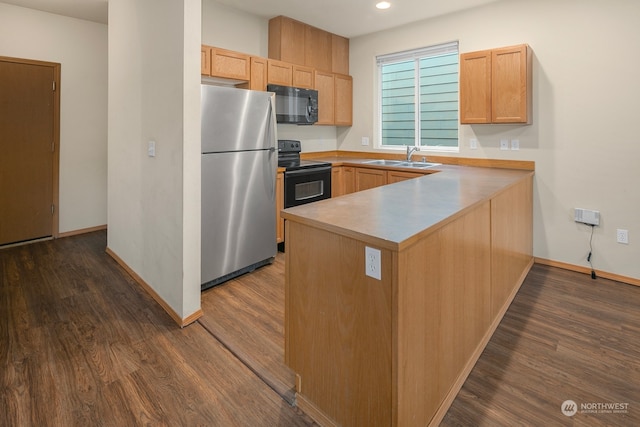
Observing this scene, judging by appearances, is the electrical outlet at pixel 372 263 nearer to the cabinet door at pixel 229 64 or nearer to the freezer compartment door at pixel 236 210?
the freezer compartment door at pixel 236 210

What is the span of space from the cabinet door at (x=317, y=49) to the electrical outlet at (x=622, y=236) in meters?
3.62

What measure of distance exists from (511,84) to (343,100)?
88.0 inches

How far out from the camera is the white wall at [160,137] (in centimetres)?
231

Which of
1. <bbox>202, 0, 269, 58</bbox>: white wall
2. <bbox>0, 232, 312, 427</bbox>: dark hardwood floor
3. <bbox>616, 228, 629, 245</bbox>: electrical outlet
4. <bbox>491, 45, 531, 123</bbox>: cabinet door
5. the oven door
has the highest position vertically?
<bbox>202, 0, 269, 58</bbox>: white wall

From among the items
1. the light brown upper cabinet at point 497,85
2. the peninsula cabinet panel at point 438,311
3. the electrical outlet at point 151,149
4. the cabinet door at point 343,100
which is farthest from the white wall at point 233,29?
the peninsula cabinet panel at point 438,311

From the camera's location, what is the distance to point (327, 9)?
3.94 metres

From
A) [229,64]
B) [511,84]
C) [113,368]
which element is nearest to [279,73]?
[229,64]

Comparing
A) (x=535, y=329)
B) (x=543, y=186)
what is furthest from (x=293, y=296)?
(x=543, y=186)

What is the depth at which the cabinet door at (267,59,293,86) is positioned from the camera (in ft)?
13.3

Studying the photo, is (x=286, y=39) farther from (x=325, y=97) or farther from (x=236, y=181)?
(x=236, y=181)

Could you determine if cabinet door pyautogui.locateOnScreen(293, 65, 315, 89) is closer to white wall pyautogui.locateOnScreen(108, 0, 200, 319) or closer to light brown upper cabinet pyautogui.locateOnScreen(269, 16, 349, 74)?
light brown upper cabinet pyautogui.locateOnScreen(269, 16, 349, 74)

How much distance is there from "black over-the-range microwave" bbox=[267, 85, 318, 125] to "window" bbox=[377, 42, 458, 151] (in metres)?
1.04

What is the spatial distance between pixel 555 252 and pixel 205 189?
10.7ft

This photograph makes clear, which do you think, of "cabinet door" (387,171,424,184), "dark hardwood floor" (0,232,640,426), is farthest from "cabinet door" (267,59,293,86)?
"dark hardwood floor" (0,232,640,426)
